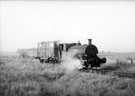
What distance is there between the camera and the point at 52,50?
23.3 meters

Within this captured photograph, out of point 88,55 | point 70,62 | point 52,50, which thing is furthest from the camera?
point 52,50

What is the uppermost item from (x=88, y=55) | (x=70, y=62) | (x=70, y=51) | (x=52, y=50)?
(x=52, y=50)

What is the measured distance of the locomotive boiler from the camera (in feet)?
57.8

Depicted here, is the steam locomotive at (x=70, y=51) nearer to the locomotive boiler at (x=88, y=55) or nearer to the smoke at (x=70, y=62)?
the locomotive boiler at (x=88, y=55)

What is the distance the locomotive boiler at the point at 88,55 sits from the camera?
17609 mm

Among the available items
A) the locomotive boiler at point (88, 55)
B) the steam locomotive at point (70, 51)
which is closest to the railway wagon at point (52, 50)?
the steam locomotive at point (70, 51)

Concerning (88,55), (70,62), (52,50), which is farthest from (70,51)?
(52,50)

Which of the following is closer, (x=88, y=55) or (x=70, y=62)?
(x=88, y=55)

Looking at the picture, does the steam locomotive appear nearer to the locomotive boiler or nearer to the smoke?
the locomotive boiler

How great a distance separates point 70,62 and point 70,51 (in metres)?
1.28

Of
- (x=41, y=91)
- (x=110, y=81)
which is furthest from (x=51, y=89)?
(x=110, y=81)

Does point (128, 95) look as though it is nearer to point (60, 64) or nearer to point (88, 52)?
point (88, 52)

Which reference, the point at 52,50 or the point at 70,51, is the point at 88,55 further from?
the point at 52,50

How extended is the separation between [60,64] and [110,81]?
10190mm
